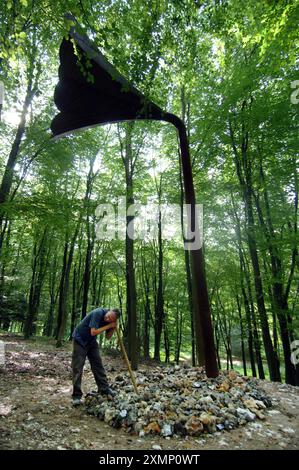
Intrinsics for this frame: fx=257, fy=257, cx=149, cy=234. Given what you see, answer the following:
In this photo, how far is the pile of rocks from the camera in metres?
3.66

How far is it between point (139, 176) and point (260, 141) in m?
6.70

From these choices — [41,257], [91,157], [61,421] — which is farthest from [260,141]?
[41,257]

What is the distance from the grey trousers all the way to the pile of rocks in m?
0.26

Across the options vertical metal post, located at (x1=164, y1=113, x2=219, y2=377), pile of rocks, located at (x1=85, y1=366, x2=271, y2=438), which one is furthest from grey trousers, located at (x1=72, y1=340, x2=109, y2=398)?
vertical metal post, located at (x1=164, y1=113, x2=219, y2=377)

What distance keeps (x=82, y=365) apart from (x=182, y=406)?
6.50 feet

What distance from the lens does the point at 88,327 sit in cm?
507

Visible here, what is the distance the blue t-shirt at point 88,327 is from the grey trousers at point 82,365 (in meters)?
0.09

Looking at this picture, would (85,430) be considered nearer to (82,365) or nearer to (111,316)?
(82,365)

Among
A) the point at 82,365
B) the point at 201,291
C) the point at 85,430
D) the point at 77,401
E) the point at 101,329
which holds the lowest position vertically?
the point at 85,430

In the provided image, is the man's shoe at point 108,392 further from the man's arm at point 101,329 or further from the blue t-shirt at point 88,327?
the man's arm at point 101,329

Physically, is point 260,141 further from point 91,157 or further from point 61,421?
point 61,421

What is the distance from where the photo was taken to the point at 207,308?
5.57 m

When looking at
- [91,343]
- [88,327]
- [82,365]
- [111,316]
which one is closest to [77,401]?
[82,365]

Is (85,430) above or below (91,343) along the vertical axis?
below
